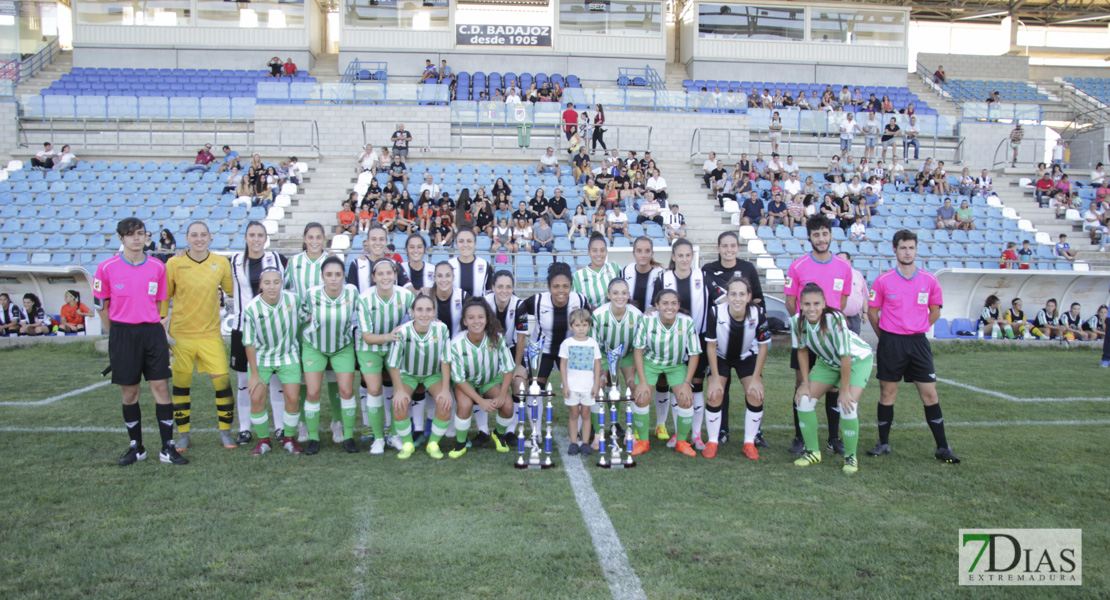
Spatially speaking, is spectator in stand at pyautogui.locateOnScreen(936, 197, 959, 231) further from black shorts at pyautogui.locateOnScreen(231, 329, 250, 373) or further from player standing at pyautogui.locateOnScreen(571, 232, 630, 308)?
black shorts at pyautogui.locateOnScreen(231, 329, 250, 373)

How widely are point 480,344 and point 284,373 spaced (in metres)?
1.64

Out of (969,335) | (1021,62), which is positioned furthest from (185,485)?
(1021,62)

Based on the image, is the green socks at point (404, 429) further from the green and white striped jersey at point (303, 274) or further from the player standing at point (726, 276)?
the player standing at point (726, 276)

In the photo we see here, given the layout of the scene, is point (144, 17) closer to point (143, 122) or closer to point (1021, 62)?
point (143, 122)

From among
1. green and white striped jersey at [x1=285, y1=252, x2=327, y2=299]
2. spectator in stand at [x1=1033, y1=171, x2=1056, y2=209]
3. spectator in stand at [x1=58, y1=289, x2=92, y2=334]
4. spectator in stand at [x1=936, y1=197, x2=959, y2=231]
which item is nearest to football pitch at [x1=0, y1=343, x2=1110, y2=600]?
green and white striped jersey at [x1=285, y1=252, x2=327, y2=299]

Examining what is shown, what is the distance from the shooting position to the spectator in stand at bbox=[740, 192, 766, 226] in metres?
17.7

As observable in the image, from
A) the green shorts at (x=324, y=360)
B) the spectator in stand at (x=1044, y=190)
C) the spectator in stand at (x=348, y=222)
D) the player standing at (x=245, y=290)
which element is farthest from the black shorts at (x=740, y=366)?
the spectator in stand at (x=1044, y=190)

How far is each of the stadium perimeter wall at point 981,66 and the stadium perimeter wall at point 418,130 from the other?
18.1 m

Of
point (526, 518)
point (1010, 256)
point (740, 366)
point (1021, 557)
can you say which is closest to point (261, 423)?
point (526, 518)

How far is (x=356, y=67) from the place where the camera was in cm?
2712

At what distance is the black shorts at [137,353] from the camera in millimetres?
5930

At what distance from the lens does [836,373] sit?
241 inches

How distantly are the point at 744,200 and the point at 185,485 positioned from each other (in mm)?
15046

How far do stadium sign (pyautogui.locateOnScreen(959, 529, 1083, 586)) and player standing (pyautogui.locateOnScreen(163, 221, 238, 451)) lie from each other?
5.56m
